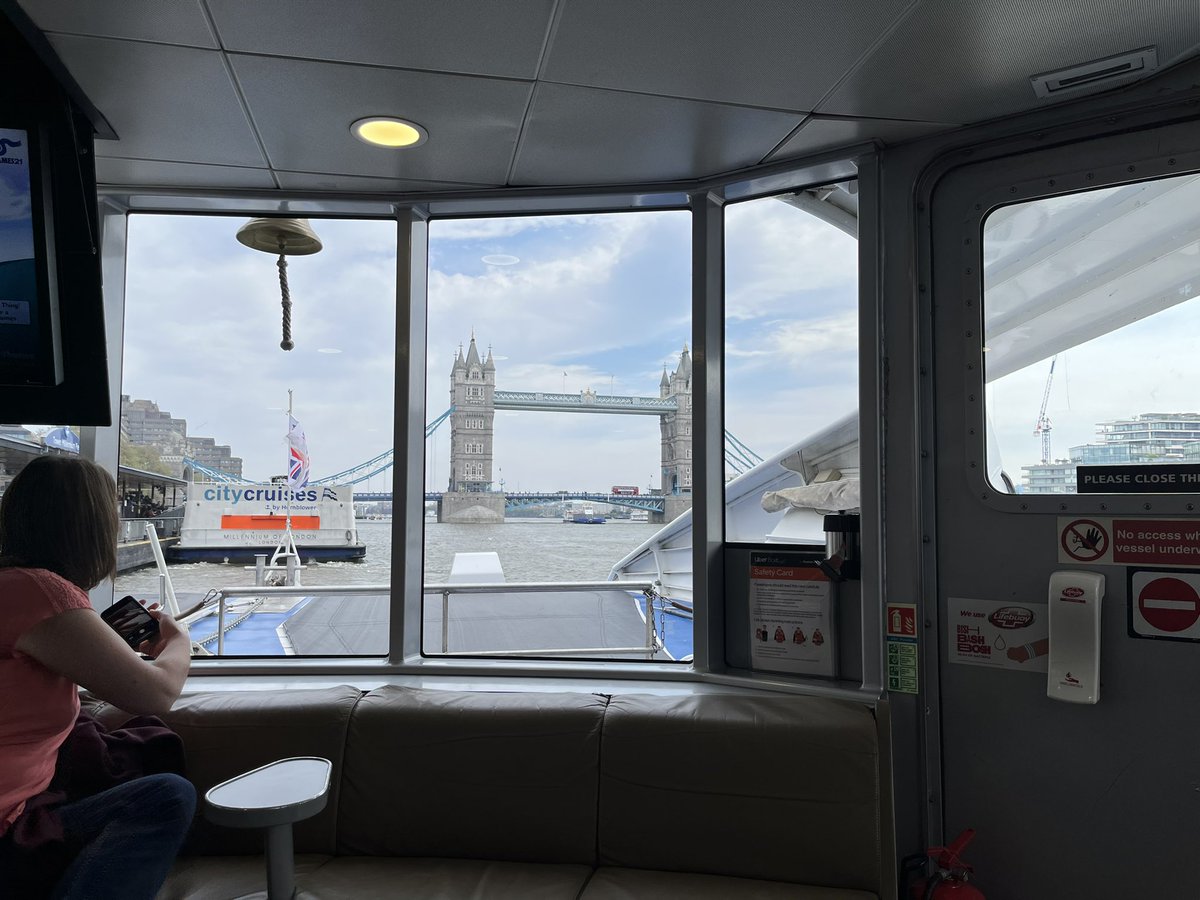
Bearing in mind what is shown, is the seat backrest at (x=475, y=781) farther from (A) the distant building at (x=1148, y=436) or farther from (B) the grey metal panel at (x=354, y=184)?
(B) the grey metal panel at (x=354, y=184)

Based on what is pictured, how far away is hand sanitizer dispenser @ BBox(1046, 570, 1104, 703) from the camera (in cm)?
206

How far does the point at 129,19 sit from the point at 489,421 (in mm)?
1857

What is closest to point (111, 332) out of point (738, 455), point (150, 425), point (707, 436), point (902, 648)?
point (150, 425)

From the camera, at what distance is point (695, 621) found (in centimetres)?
277

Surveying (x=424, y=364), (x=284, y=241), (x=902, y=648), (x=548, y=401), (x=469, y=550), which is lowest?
(x=902, y=648)

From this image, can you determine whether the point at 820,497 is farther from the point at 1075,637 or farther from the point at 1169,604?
the point at 1169,604

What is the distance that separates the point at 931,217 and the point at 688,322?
897mm

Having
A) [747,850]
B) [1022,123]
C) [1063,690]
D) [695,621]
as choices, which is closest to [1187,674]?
[1063,690]

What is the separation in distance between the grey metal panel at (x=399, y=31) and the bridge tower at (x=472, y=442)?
1393mm

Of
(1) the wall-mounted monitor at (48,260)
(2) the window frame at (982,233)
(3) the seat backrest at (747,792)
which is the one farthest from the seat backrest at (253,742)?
(2) the window frame at (982,233)

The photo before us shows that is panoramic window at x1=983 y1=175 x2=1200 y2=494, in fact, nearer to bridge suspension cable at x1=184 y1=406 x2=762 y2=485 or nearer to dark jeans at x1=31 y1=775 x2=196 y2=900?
bridge suspension cable at x1=184 y1=406 x2=762 y2=485

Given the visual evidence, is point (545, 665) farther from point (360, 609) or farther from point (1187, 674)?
point (1187, 674)

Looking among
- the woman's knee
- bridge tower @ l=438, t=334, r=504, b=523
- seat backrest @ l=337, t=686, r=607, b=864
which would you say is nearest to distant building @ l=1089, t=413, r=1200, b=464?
seat backrest @ l=337, t=686, r=607, b=864

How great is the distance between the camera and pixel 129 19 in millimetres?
1763
